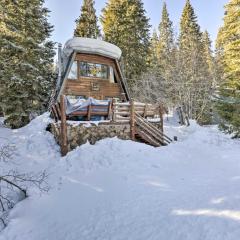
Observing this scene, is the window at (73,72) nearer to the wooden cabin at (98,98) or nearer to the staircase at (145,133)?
the wooden cabin at (98,98)

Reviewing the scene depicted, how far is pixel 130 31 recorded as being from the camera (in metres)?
27.6

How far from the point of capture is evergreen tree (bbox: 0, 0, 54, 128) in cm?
1917

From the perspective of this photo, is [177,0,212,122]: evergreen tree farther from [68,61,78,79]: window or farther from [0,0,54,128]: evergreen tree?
[0,0,54,128]: evergreen tree

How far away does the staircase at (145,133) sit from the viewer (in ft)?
40.9

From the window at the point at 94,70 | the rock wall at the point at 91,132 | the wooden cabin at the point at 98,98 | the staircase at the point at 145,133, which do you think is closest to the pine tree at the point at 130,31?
the window at the point at 94,70

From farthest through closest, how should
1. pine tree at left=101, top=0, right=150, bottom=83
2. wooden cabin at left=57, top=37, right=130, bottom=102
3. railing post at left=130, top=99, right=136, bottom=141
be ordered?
pine tree at left=101, top=0, right=150, bottom=83
wooden cabin at left=57, top=37, right=130, bottom=102
railing post at left=130, top=99, right=136, bottom=141

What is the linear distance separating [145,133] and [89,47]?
8.69 meters

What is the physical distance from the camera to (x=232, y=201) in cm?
525

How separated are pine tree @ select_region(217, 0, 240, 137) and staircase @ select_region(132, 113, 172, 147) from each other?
16.1 ft

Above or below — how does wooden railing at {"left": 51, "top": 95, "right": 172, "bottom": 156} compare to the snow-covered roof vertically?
below

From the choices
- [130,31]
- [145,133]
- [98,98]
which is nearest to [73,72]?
[98,98]

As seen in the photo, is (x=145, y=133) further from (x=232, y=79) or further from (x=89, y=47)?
(x=89, y=47)

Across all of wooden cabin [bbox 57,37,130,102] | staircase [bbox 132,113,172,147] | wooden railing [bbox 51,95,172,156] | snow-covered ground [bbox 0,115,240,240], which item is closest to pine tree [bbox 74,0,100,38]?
wooden cabin [bbox 57,37,130,102]

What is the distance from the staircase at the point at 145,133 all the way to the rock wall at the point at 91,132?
1.98ft
